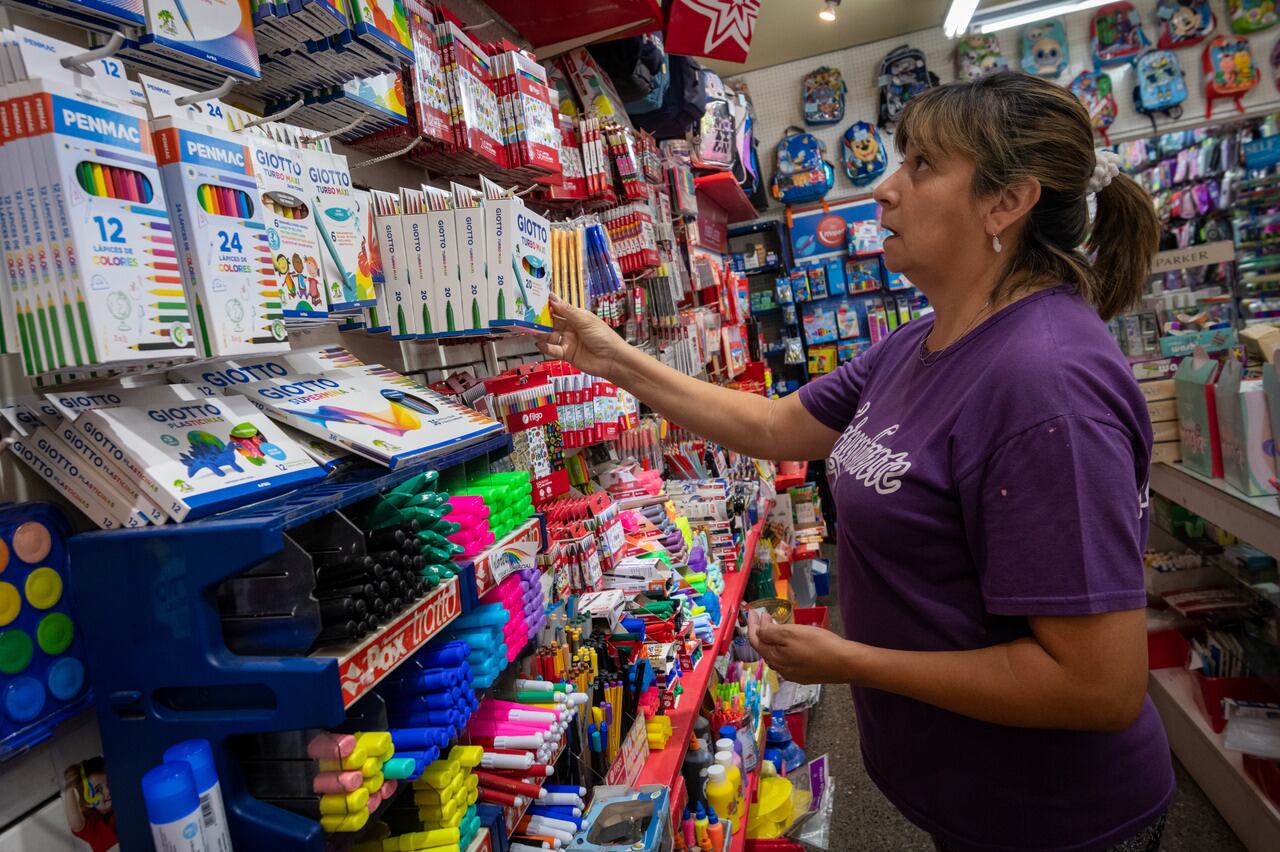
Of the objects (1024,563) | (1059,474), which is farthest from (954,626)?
(1059,474)

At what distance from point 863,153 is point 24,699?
8.02 m

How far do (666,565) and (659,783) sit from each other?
831 mm

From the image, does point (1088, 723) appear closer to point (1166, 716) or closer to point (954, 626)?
point (954, 626)

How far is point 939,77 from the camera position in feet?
24.8

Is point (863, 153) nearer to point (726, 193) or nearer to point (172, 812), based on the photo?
point (726, 193)

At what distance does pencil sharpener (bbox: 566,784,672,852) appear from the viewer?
136 centimetres

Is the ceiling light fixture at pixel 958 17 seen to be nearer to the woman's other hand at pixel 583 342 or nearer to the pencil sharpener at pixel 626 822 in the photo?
the woman's other hand at pixel 583 342

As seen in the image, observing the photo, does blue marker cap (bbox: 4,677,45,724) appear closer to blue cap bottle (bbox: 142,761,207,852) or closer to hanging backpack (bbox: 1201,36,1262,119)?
blue cap bottle (bbox: 142,761,207,852)

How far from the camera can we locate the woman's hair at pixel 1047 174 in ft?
4.13

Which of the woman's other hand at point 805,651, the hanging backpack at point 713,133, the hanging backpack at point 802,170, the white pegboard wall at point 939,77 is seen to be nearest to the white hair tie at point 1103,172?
the woman's other hand at point 805,651

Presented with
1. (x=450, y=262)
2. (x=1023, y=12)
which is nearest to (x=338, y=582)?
(x=450, y=262)

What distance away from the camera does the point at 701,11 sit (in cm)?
308

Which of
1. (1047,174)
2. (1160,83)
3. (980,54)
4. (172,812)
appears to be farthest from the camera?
(980,54)

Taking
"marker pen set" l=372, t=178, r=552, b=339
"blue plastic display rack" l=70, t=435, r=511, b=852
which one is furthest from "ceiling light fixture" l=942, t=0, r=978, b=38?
"blue plastic display rack" l=70, t=435, r=511, b=852
